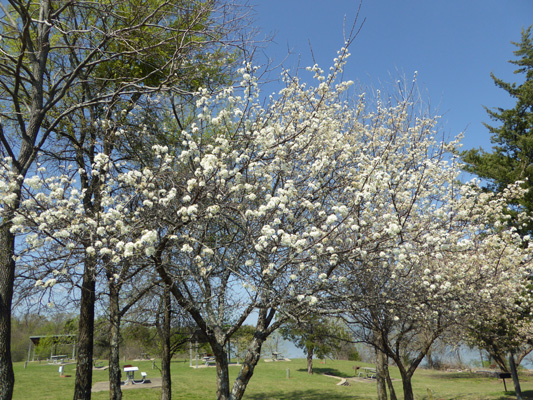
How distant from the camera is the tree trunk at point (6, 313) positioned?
15.6 feet

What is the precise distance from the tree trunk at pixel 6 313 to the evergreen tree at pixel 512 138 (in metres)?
21.6

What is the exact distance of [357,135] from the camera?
9.32 metres

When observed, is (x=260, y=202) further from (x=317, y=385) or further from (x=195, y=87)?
(x=317, y=385)

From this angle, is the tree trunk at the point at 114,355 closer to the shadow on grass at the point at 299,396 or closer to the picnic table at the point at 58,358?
the shadow on grass at the point at 299,396

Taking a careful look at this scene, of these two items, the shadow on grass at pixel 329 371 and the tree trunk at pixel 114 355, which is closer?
the tree trunk at pixel 114 355

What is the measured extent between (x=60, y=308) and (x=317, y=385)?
20.6 m

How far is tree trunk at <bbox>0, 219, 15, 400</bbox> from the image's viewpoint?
476 cm

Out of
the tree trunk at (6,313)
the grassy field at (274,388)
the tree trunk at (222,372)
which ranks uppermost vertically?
the tree trunk at (6,313)

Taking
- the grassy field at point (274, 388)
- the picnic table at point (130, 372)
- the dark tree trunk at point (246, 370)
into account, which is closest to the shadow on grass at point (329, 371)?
the grassy field at point (274, 388)

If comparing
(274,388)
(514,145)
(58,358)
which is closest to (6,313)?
(274,388)

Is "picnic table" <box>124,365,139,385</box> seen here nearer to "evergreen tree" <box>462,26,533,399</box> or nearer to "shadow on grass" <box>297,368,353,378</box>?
"shadow on grass" <box>297,368,353,378</box>

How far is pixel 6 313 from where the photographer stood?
499cm

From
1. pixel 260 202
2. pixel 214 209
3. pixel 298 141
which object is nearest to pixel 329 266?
pixel 260 202

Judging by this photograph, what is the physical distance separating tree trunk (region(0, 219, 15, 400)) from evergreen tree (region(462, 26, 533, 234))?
21563 mm
